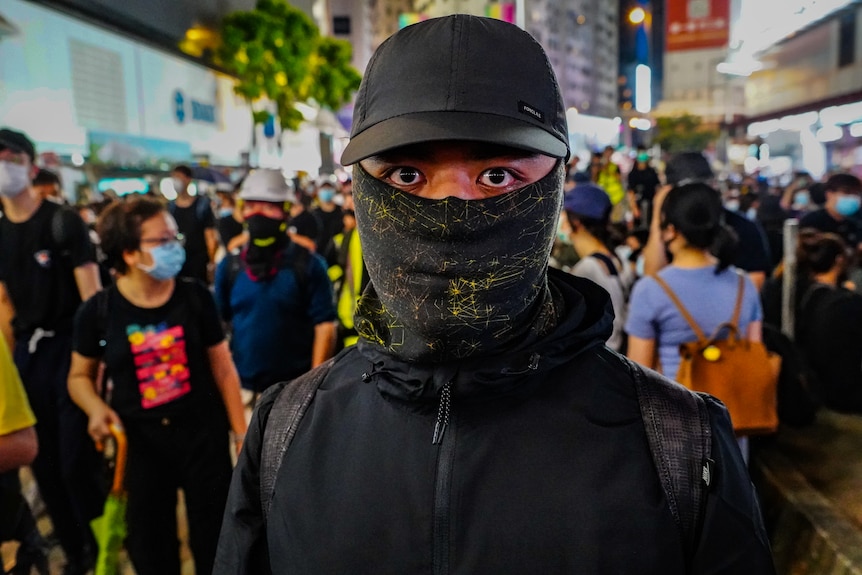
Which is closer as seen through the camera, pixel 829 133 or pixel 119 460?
pixel 119 460

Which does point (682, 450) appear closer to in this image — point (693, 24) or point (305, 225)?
point (305, 225)

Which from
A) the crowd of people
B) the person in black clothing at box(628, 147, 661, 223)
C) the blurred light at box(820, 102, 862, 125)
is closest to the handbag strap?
the crowd of people

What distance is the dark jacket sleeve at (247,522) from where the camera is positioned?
56.3 inches

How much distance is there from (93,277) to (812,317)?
458 centimetres

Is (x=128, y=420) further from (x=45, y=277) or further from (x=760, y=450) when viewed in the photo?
(x=760, y=450)

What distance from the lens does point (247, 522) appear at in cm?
144

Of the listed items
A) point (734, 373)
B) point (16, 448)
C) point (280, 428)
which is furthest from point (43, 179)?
point (734, 373)

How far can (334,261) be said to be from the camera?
26.7 ft

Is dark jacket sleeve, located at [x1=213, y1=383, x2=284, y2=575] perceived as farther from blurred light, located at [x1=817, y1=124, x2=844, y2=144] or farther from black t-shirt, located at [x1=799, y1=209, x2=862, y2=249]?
blurred light, located at [x1=817, y1=124, x2=844, y2=144]

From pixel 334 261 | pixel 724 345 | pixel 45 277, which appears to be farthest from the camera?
pixel 334 261

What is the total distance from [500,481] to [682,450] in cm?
34

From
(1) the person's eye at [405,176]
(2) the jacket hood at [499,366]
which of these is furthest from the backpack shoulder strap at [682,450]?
(1) the person's eye at [405,176]

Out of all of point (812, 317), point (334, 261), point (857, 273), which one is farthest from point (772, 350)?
point (334, 261)

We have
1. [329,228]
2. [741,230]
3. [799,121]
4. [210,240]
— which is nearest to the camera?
[741,230]
